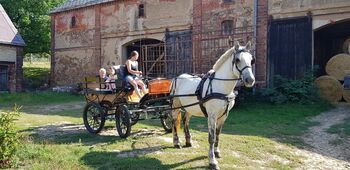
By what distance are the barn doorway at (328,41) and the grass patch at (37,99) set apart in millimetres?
11958

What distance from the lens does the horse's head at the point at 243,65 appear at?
6.39 m

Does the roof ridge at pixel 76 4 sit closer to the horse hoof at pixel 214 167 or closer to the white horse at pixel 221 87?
the white horse at pixel 221 87

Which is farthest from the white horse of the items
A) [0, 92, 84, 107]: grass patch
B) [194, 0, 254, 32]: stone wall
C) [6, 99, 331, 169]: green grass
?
[0, 92, 84, 107]: grass patch

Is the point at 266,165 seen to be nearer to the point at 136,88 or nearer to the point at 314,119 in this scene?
the point at 136,88

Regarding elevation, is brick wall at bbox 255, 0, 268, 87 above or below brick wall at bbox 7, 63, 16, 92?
above

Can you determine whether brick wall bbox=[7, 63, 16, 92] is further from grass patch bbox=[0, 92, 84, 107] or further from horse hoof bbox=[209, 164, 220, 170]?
horse hoof bbox=[209, 164, 220, 170]

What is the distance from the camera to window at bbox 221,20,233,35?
17809mm

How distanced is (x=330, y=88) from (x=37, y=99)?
13.9m

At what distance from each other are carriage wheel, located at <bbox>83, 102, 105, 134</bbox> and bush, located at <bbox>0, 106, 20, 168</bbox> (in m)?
2.79

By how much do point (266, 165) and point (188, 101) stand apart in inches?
75.8

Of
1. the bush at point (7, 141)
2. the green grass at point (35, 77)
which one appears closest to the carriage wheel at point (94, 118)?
the bush at point (7, 141)

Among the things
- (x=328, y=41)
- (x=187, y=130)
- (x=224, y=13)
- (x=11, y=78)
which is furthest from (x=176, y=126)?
(x=11, y=78)

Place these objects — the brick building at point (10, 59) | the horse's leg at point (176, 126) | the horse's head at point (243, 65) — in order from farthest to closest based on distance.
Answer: the brick building at point (10, 59)
the horse's leg at point (176, 126)
the horse's head at point (243, 65)

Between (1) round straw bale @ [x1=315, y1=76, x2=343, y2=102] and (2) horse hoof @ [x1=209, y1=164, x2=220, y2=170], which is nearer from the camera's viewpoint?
(2) horse hoof @ [x1=209, y1=164, x2=220, y2=170]
